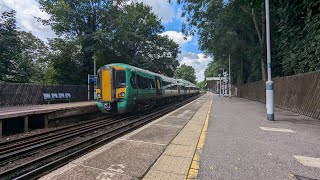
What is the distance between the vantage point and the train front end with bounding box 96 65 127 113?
12297mm

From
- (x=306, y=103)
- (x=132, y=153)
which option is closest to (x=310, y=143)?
(x=132, y=153)

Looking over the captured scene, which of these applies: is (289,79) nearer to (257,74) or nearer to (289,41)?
(289,41)

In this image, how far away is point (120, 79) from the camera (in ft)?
40.9

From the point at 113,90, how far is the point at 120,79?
698 mm

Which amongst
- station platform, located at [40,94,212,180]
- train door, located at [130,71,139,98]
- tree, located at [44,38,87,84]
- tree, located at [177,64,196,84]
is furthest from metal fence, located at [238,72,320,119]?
tree, located at [177,64,196,84]

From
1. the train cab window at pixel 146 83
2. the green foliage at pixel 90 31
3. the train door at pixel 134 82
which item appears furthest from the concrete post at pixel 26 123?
the green foliage at pixel 90 31

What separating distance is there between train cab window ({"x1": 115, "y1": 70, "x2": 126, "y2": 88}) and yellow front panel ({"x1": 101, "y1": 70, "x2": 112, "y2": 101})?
0.43m

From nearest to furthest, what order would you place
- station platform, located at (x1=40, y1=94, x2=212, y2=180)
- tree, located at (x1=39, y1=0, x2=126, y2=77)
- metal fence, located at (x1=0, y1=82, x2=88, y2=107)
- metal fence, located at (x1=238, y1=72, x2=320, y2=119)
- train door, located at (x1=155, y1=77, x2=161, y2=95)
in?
station platform, located at (x1=40, y1=94, x2=212, y2=180) → metal fence, located at (x1=238, y1=72, x2=320, y2=119) → metal fence, located at (x1=0, y1=82, x2=88, y2=107) → train door, located at (x1=155, y1=77, x2=161, y2=95) → tree, located at (x1=39, y1=0, x2=126, y2=77)

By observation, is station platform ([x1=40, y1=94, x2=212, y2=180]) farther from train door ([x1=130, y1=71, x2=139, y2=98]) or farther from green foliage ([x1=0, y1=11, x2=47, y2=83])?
green foliage ([x1=0, y1=11, x2=47, y2=83])

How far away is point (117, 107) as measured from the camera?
12.4m

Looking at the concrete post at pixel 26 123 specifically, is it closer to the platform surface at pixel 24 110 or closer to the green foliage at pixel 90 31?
the platform surface at pixel 24 110

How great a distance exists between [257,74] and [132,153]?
30.5 metres

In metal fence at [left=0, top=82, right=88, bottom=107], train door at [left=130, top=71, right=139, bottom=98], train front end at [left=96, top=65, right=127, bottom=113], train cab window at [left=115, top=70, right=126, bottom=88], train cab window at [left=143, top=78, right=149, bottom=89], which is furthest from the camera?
metal fence at [left=0, top=82, right=88, bottom=107]

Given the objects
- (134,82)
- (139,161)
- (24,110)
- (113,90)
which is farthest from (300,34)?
(24,110)
